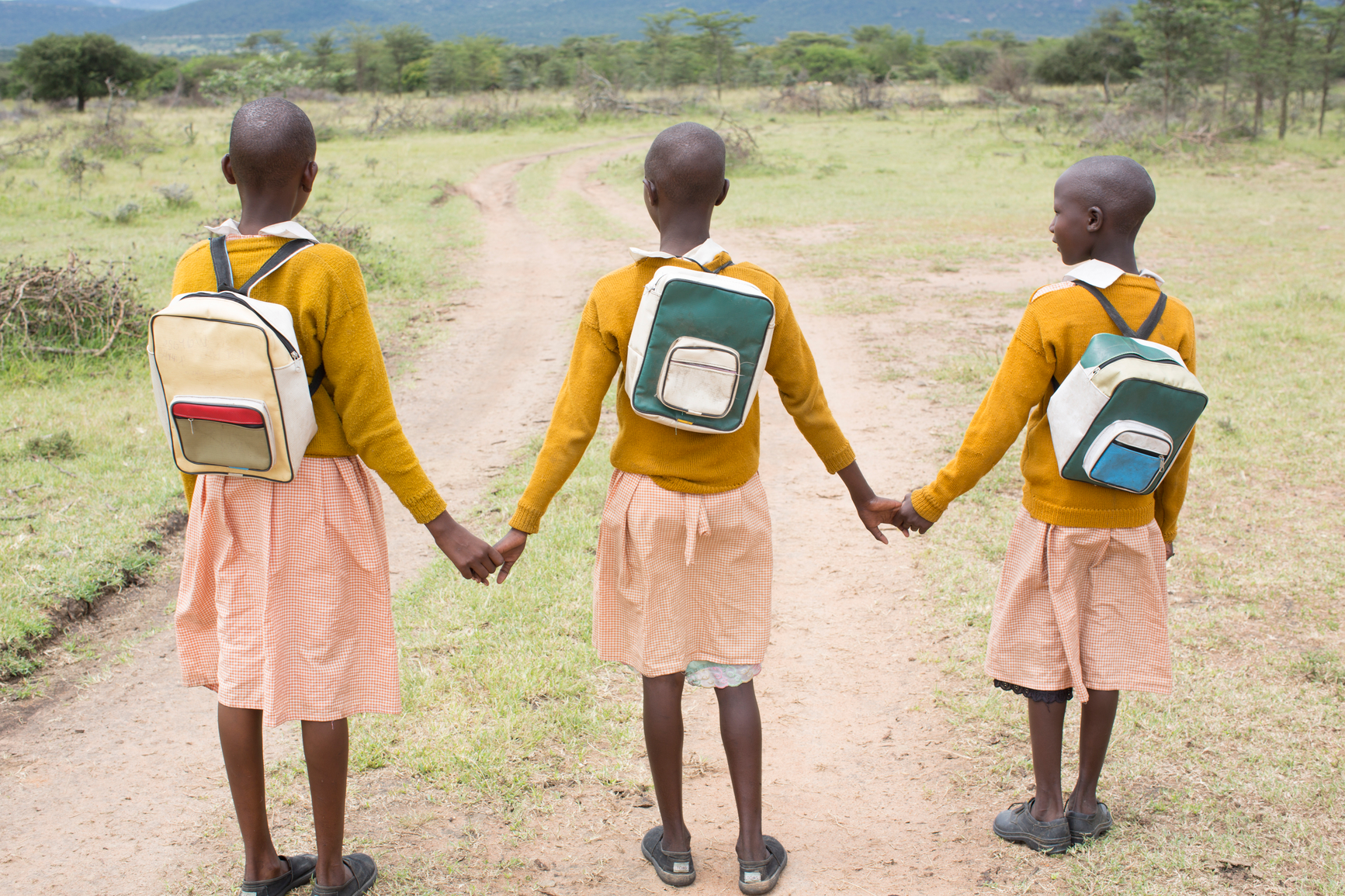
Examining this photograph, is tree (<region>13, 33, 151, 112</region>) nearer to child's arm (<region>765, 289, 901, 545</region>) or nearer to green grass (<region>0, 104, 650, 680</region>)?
green grass (<region>0, 104, 650, 680</region>)

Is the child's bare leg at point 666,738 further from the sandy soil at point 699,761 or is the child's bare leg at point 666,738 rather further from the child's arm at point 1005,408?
the child's arm at point 1005,408

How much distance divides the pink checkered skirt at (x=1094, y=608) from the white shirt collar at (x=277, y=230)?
1737mm

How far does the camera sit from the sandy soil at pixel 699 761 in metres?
2.54

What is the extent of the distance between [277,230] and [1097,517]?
185 centimetres

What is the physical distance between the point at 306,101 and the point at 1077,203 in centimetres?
3376

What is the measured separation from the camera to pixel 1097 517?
92.3 inches

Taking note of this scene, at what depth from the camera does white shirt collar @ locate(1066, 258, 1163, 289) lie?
2268 mm

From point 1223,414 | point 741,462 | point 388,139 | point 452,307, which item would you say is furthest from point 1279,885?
point 388,139

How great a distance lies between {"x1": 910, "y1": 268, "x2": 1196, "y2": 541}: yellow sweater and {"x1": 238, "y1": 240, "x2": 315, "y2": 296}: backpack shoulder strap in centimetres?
149

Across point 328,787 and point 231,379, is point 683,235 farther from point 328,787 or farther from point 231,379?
point 328,787

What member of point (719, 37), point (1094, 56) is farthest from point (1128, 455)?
point (1094, 56)

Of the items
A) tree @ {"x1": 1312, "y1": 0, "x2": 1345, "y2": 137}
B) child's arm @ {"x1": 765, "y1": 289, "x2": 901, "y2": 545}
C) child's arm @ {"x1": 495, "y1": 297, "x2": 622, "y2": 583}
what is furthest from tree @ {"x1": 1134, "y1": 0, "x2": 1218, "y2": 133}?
child's arm @ {"x1": 495, "y1": 297, "x2": 622, "y2": 583}

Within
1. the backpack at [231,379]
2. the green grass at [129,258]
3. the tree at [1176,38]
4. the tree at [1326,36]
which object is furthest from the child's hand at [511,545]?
the tree at [1326,36]

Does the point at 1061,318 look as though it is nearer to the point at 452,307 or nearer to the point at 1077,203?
the point at 1077,203
